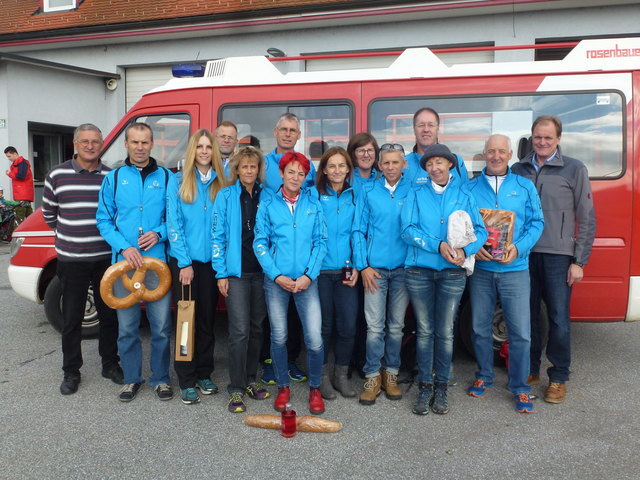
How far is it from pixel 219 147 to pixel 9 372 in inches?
102

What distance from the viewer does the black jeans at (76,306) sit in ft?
12.6

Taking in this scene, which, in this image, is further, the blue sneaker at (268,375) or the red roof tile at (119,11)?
the red roof tile at (119,11)

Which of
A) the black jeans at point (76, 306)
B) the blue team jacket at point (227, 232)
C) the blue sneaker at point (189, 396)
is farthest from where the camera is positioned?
the black jeans at point (76, 306)

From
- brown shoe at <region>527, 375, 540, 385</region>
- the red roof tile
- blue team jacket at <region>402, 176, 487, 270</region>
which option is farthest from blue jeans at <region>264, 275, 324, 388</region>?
the red roof tile

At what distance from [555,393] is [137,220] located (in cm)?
327

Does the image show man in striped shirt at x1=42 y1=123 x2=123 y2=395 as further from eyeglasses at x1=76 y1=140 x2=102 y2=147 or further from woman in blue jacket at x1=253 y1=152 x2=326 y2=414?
woman in blue jacket at x1=253 y1=152 x2=326 y2=414

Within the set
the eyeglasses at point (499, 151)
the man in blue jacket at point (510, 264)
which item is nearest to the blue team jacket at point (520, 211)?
the man in blue jacket at point (510, 264)

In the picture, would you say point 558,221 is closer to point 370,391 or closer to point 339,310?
point 339,310

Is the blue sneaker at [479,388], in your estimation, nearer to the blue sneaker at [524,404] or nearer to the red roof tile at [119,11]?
the blue sneaker at [524,404]

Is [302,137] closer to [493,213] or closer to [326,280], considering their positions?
[326,280]

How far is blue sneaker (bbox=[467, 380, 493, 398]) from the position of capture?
3877mm

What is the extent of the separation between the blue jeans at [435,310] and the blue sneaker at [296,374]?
0.99 m

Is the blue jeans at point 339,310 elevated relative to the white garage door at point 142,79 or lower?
lower

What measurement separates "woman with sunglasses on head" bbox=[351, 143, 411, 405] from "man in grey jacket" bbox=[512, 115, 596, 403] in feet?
3.18
